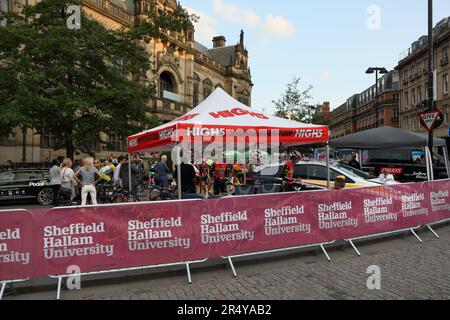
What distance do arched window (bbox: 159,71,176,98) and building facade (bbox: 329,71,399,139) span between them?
2610 centimetres

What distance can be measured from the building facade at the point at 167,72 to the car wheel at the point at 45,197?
6467 millimetres

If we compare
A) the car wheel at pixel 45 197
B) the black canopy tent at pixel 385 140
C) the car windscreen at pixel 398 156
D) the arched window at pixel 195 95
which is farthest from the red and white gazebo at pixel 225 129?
the arched window at pixel 195 95

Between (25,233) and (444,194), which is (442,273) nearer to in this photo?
(444,194)

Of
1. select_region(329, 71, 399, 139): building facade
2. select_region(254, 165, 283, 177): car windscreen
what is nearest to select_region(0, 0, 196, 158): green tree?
select_region(254, 165, 283, 177): car windscreen

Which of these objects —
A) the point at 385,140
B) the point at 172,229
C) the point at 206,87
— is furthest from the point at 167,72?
the point at 172,229

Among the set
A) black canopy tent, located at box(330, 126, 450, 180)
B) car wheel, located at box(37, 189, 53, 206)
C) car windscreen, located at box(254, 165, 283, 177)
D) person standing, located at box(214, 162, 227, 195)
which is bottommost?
car wheel, located at box(37, 189, 53, 206)

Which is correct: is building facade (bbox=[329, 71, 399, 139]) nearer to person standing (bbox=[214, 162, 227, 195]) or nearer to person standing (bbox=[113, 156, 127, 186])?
person standing (bbox=[214, 162, 227, 195])

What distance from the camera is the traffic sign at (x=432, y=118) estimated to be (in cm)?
1246

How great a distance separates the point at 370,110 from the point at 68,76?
92.2 m

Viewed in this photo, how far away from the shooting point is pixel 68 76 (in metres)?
19.2

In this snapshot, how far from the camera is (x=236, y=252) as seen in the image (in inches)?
254

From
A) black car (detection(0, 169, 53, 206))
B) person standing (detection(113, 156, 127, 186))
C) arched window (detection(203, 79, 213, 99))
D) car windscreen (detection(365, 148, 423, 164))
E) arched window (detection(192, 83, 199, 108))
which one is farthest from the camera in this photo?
arched window (detection(203, 79, 213, 99))

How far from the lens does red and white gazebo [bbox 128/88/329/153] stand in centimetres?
853
